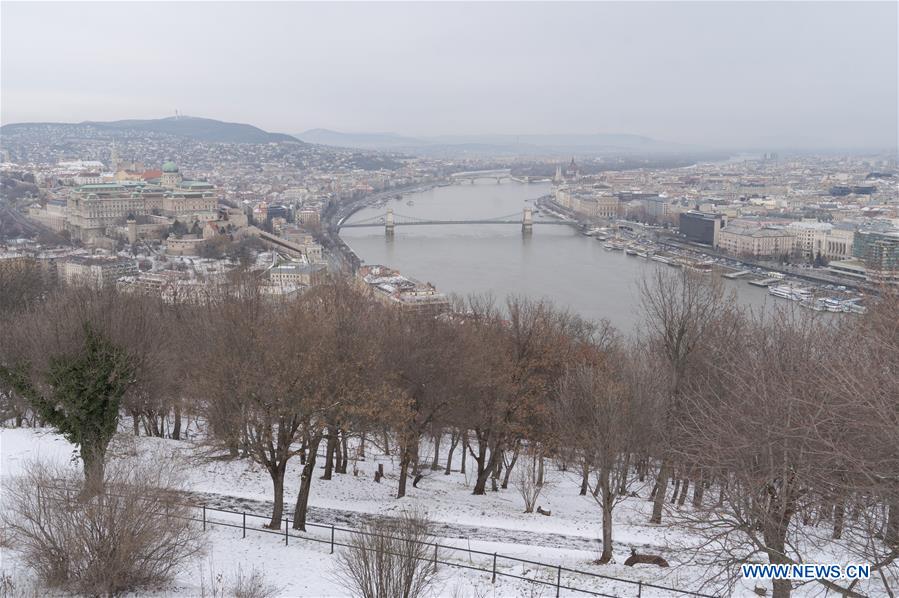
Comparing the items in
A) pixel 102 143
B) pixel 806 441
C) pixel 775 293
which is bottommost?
pixel 775 293

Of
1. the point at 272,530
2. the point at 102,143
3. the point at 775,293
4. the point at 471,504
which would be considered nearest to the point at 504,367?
the point at 471,504

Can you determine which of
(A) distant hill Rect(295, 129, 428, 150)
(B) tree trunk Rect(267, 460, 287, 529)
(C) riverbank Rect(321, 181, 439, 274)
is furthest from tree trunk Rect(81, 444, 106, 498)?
(A) distant hill Rect(295, 129, 428, 150)

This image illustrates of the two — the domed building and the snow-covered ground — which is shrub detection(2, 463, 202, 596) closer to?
the snow-covered ground

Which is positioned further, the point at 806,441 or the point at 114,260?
the point at 114,260

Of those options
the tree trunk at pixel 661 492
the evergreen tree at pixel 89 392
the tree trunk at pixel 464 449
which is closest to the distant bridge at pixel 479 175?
the tree trunk at pixel 464 449

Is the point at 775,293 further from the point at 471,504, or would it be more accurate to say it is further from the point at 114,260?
the point at 114,260

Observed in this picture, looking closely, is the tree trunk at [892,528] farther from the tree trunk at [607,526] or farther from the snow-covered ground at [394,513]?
the tree trunk at [607,526]
